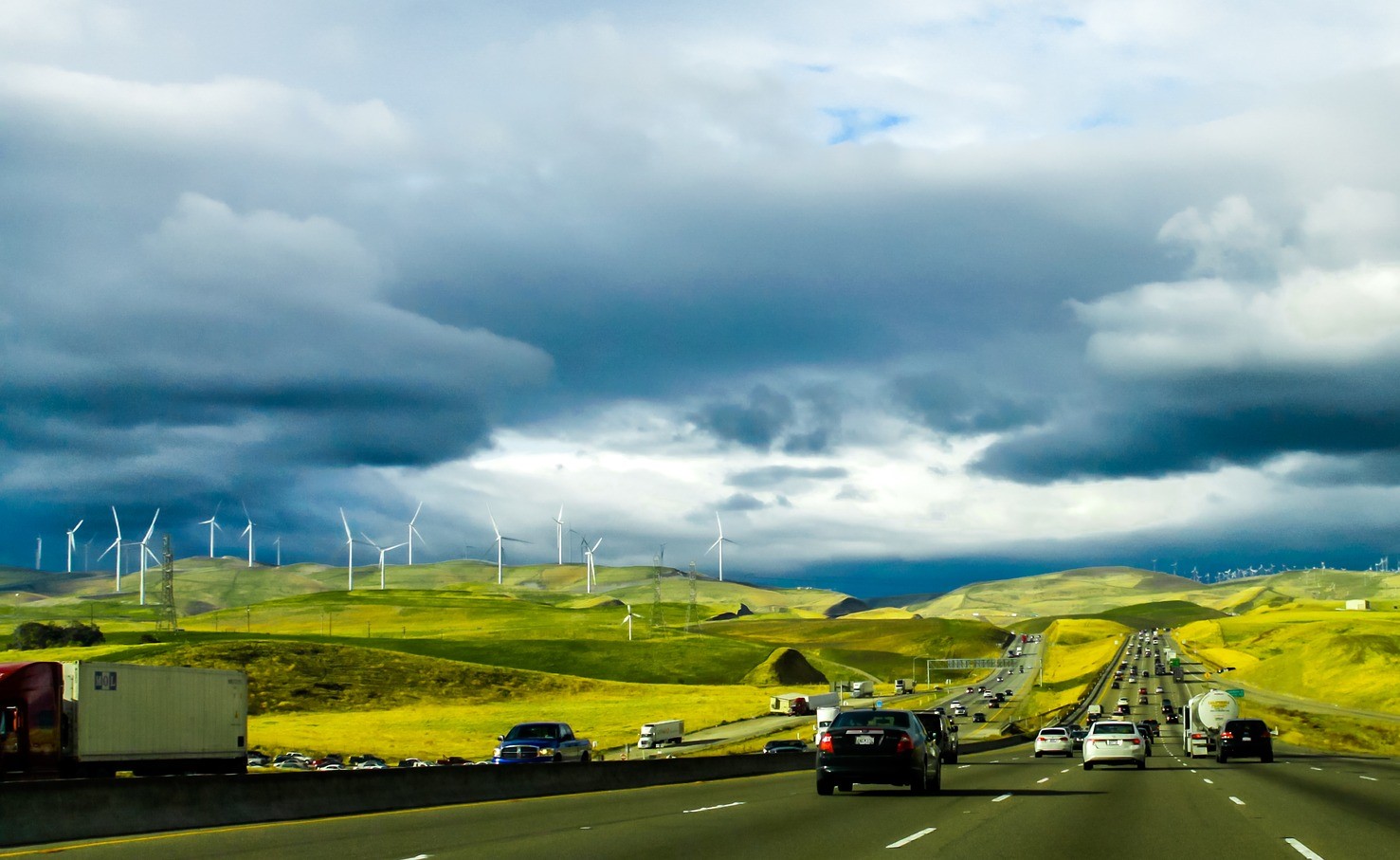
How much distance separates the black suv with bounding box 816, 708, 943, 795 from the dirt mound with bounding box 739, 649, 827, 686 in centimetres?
14967

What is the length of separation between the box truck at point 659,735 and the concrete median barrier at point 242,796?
58.4m

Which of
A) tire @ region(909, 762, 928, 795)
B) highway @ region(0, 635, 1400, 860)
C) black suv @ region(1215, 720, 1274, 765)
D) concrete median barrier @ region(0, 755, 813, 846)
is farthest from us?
black suv @ region(1215, 720, 1274, 765)

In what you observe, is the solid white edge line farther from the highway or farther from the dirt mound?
the dirt mound

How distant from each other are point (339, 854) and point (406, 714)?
348ft

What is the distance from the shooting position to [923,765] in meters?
29.8

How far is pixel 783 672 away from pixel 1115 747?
144 meters

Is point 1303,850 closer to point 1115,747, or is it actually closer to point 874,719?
point 874,719

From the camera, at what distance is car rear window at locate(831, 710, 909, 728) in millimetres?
30062

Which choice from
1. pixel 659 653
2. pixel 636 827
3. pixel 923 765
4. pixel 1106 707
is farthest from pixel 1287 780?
pixel 659 653

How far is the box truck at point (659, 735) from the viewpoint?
94.9 metres

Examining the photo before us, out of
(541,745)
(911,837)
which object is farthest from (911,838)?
(541,745)

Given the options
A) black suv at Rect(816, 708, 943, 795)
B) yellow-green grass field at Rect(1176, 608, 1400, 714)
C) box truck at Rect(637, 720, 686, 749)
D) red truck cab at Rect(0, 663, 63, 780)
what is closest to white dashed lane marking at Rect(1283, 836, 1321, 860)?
black suv at Rect(816, 708, 943, 795)

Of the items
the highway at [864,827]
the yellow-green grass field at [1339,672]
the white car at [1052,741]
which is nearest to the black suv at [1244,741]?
the white car at [1052,741]

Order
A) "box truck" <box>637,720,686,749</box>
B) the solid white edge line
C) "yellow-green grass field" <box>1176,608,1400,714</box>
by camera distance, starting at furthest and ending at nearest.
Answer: "yellow-green grass field" <box>1176,608,1400,714</box>, "box truck" <box>637,720,686,749</box>, the solid white edge line
